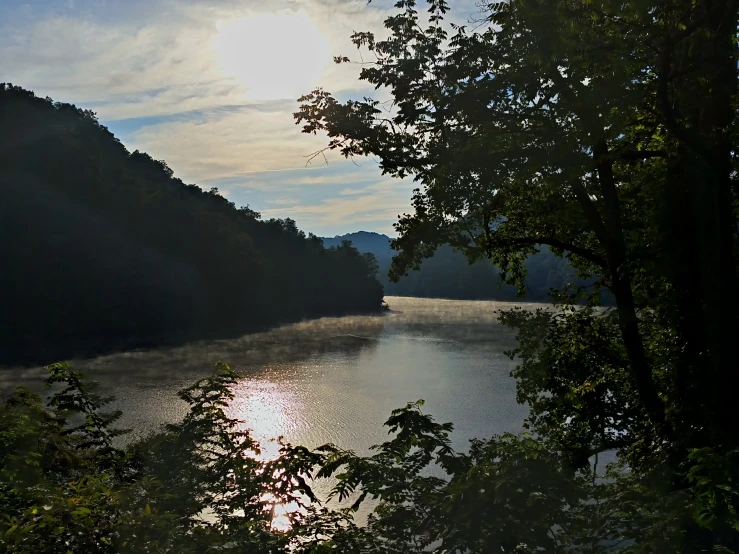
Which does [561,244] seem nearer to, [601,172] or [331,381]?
[601,172]

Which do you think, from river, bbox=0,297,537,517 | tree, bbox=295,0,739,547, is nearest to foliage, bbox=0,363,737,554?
tree, bbox=295,0,739,547

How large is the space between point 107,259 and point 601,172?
79.9m

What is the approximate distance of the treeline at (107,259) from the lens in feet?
218

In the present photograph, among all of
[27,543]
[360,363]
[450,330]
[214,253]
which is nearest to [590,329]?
[27,543]

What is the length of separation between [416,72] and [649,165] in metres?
4.28

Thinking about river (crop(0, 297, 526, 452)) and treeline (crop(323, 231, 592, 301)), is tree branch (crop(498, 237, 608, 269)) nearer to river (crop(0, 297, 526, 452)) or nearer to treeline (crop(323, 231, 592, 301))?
river (crop(0, 297, 526, 452))

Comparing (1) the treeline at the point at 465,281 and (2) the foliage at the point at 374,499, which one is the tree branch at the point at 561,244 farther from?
(1) the treeline at the point at 465,281

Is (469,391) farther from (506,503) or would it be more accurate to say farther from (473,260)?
(506,503)

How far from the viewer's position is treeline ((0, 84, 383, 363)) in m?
66.3

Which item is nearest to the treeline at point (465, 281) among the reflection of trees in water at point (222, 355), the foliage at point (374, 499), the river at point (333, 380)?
the reflection of trees in water at point (222, 355)

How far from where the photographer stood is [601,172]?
878 centimetres

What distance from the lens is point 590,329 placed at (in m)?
12.1

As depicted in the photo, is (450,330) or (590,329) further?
(450,330)

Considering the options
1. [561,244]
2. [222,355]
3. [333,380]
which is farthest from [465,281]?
[561,244]
